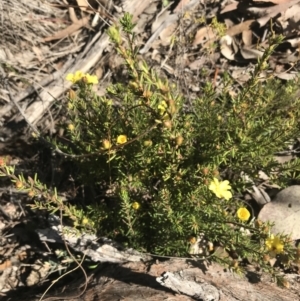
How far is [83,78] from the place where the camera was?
2.67 metres

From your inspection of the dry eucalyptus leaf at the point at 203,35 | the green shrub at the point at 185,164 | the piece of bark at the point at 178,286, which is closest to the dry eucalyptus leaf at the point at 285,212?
the green shrub at the point at 185,164

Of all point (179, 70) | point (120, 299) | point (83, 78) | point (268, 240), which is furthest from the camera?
point (179, 70)

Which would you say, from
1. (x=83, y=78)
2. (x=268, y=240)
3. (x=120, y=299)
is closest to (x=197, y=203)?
(x=268, y=240)

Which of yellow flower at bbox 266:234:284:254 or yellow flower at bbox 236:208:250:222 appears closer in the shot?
yellow flower at bbox 266:234:284:254

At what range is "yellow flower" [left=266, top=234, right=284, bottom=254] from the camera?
2.42m

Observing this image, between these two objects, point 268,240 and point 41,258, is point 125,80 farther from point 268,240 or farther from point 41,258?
point 268,240

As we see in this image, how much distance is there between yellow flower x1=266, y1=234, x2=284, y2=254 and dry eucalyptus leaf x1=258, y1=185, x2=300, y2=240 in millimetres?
1003

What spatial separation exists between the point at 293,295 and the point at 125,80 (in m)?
2.54

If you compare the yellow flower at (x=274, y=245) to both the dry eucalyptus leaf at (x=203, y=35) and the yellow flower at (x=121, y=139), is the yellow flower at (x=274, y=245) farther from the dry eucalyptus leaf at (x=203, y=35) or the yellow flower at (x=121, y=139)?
the dry eucalyptus leaf at (x=203, y=35)

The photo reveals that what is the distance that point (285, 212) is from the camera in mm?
3477

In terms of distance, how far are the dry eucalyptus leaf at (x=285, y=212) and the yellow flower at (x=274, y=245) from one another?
100cm

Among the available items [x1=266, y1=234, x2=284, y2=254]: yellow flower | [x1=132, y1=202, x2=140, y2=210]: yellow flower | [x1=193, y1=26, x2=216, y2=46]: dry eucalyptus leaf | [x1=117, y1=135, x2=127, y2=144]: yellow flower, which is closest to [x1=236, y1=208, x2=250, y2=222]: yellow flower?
[x1=266, y1=234, x2=284, y2=254]: yellow flower

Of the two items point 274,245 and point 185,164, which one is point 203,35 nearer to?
point 185,164

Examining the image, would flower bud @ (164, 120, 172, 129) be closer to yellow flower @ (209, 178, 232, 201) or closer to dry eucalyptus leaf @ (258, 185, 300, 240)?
yellow flower @ (209, 178, 232, 201)
